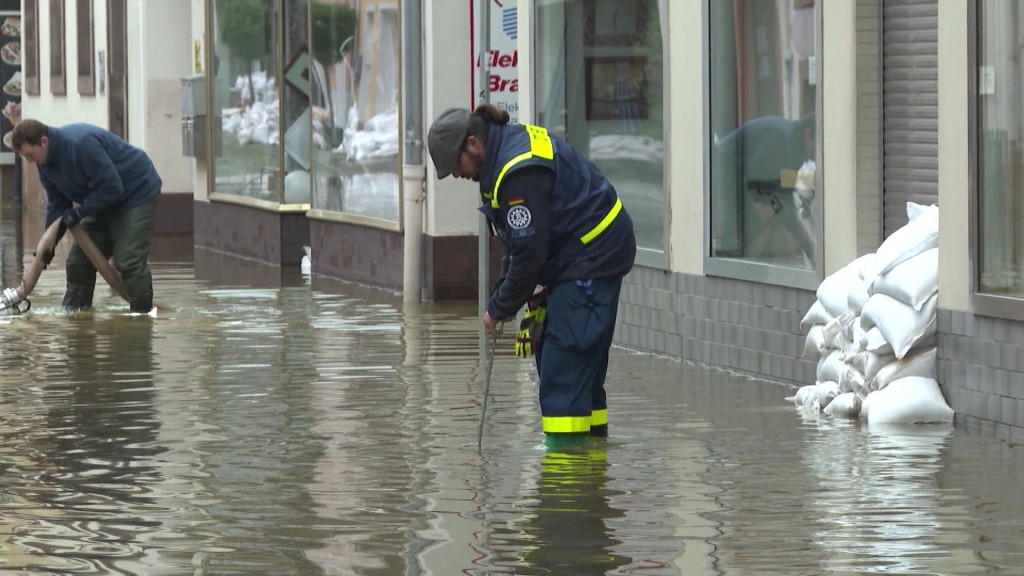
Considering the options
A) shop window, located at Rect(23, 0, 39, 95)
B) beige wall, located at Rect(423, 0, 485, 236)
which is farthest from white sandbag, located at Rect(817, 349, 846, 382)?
shop window, located at Rect(23, 0, 39, 95)

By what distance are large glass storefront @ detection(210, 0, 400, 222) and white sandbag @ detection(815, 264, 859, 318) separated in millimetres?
7974

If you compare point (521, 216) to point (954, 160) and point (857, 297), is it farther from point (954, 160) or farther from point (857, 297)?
point (857, 297)

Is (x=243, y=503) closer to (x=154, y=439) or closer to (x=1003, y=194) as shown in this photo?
(x=154, y=439)

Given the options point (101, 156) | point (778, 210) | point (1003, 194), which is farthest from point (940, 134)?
point (101, 156)

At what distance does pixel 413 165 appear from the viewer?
1778 centimetres

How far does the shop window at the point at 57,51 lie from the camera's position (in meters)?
34.9

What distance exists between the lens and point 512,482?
27.5 ft

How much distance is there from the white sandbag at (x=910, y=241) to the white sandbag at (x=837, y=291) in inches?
11.2

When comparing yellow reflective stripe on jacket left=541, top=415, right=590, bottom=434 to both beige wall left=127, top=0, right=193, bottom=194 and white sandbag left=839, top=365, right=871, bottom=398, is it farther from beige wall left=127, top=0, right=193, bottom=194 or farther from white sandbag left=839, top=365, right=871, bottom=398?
beige wall left=127, top=0, right=193, bottom=194

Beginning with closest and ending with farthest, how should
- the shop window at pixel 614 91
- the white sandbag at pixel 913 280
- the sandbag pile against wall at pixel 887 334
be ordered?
the sandbag pile against wall at pixel 887 334
the white sandbag at pixel 913 280
the shop window at pixel 614 91

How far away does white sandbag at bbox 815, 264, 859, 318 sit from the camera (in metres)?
10.8

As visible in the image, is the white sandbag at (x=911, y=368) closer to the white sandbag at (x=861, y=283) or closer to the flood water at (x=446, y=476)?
the flood water at (x=446, y=476)

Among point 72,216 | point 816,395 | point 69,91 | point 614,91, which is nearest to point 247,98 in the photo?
point 72,216

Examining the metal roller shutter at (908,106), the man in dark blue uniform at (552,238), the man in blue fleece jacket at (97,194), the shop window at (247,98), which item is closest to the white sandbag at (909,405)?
the metal roller shutter at (908,106)
